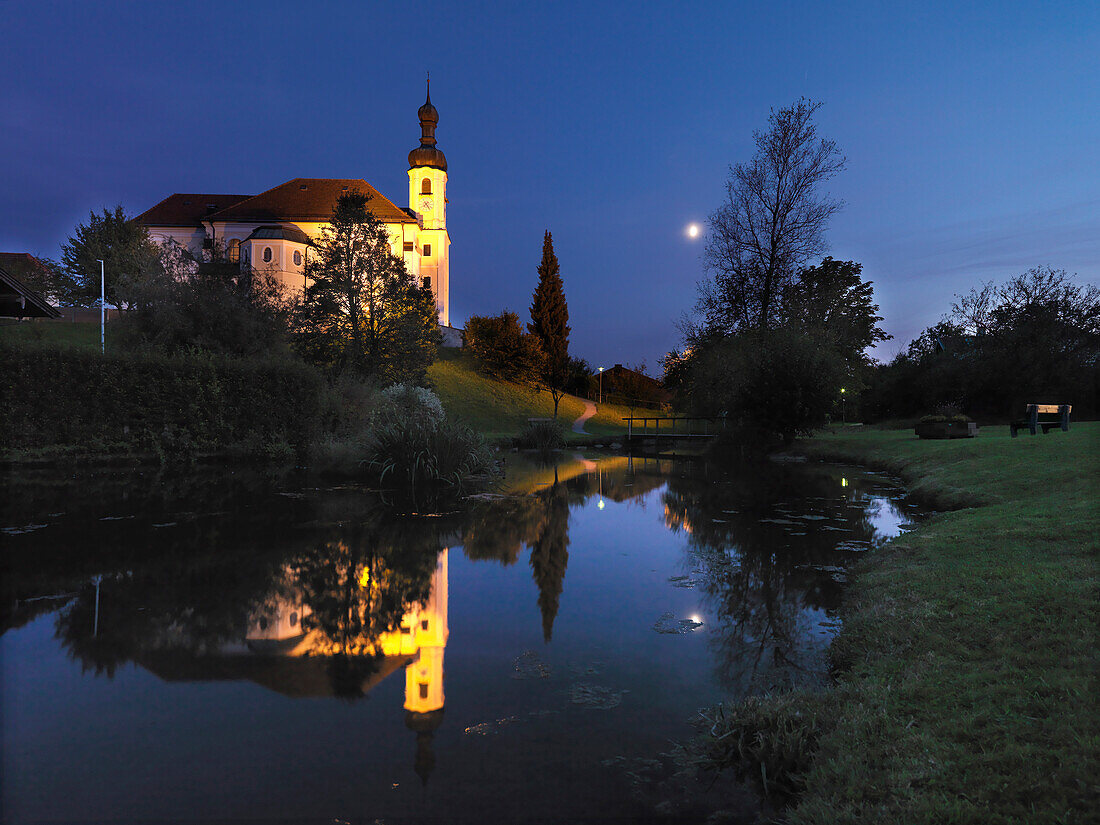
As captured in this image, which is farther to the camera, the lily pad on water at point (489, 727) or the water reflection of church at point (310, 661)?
the water reflection of church at point (310, 661)

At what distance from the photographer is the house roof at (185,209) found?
189 ft

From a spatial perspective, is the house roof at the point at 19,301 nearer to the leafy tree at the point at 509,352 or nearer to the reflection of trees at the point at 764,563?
the reflection of trees at the point at 764,563

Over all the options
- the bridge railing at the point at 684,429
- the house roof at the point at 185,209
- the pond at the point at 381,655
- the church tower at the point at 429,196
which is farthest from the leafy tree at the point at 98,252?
the pond at the point at 381,655

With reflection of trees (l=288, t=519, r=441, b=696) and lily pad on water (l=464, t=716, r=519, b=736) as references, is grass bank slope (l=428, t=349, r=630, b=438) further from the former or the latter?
lily pad on water (l=464, t=716, r=519, b=736)

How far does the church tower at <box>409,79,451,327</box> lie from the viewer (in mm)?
60750

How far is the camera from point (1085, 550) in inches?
209

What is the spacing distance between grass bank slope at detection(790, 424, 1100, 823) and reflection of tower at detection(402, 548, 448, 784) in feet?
6.43

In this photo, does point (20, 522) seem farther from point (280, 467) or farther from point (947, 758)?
point (947, 758)

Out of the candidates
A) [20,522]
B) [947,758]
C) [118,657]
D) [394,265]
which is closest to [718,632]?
[947,758]

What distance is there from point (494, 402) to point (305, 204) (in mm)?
28958

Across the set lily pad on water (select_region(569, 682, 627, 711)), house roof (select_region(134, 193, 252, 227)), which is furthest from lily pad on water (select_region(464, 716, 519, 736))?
house roof (select_region(134, 193, 252, 227))

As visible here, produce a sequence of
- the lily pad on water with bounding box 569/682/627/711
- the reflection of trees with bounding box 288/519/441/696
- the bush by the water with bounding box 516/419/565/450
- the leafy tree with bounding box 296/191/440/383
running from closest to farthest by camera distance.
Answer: the lily pad on water with bounding box 569/682/627/711 → the reflection of trees with bounding box 288/519/441/696 → the bush by the water with bounding box 516/419/565/450 → the leafy tree with bounding box 296/191/440/383

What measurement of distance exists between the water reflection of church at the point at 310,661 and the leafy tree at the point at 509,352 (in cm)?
5016

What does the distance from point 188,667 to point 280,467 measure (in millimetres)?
12331
